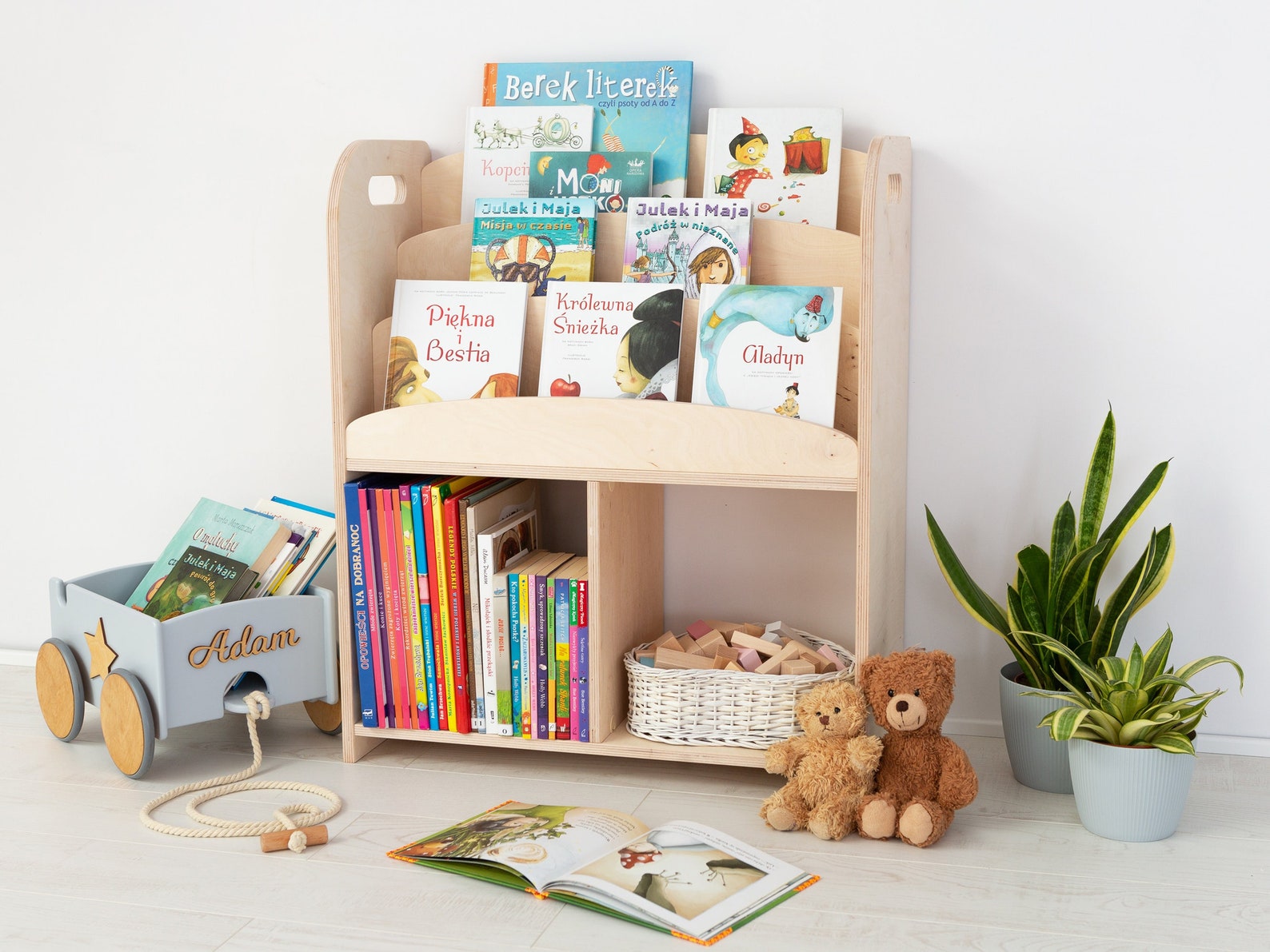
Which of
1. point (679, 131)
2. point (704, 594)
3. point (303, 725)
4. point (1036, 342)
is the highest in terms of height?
point (679, 131)

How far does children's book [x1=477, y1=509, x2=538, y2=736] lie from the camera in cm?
166

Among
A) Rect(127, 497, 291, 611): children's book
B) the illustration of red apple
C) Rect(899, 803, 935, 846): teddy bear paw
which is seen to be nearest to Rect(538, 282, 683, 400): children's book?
the illustration of red apple

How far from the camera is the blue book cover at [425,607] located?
1.67 metres

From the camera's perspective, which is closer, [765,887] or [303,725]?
[765,887]

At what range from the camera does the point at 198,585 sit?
1791 millimetres

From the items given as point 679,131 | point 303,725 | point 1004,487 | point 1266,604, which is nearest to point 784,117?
point 679,131

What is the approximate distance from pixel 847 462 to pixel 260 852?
0.88 m

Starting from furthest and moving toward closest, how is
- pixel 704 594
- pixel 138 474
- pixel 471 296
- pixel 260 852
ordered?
pixel 138 474
pixel 704 594
pixel 471 296
pixel 260 852

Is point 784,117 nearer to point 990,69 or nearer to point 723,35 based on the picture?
point 723,35

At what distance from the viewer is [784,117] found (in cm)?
174

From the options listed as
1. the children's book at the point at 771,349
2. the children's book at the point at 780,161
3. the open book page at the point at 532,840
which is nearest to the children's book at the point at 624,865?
the open book page at the point at 532,840

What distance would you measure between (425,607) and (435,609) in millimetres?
16

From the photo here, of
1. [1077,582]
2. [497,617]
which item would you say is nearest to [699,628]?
[497,617]

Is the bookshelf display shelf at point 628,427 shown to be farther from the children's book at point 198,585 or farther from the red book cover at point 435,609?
the children's book at point 198,585
